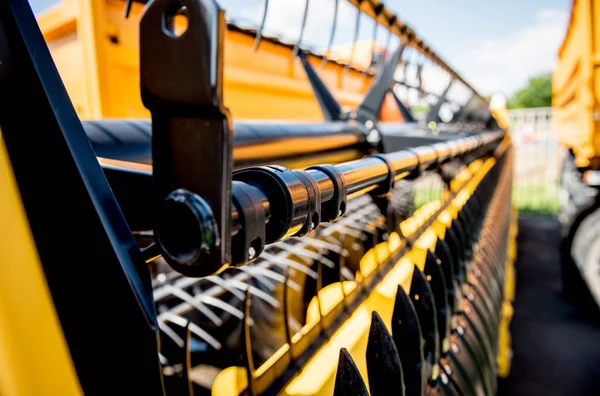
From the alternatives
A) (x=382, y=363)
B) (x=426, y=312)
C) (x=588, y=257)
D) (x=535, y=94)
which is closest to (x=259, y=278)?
(x=426, y=312)

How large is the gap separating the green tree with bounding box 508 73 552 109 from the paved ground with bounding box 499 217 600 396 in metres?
34.1

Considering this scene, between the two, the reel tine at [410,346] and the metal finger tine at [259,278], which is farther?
the metal finger tine at [259,278]

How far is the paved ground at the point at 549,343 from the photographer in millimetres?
2633

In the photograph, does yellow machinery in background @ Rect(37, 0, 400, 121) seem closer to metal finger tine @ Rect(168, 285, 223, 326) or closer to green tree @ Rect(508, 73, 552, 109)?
metal finger tine @ Rect(168, 285, 223, 326)

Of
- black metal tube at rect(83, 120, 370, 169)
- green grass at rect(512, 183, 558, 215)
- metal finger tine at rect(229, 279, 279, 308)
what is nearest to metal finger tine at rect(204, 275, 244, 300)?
metal finger tine at rect(229, 279, 279, 308)

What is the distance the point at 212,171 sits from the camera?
0.38 meters

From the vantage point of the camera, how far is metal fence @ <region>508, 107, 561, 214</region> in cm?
789

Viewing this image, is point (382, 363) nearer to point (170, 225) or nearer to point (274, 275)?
point (170, 225)

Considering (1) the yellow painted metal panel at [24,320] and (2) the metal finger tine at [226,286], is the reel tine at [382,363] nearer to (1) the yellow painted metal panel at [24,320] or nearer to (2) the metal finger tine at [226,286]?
(1) the yellow painted metal panel at [24,320]

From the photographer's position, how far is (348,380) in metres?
0.62

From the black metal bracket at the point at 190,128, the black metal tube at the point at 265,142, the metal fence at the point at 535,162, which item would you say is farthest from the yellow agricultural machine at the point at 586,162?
the metal fence at the point at 535,162

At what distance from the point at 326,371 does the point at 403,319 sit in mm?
258

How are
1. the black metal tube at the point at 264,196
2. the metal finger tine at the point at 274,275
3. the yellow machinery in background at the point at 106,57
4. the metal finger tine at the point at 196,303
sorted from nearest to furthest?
1. the black metal tube at the point at 264,196
2. the yellow machinery in background at the point at 106,57
3. the metal finger tine at the point at 196,303
4. the metal finger tine at the point at 274,275

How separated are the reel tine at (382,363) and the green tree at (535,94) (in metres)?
37.8
